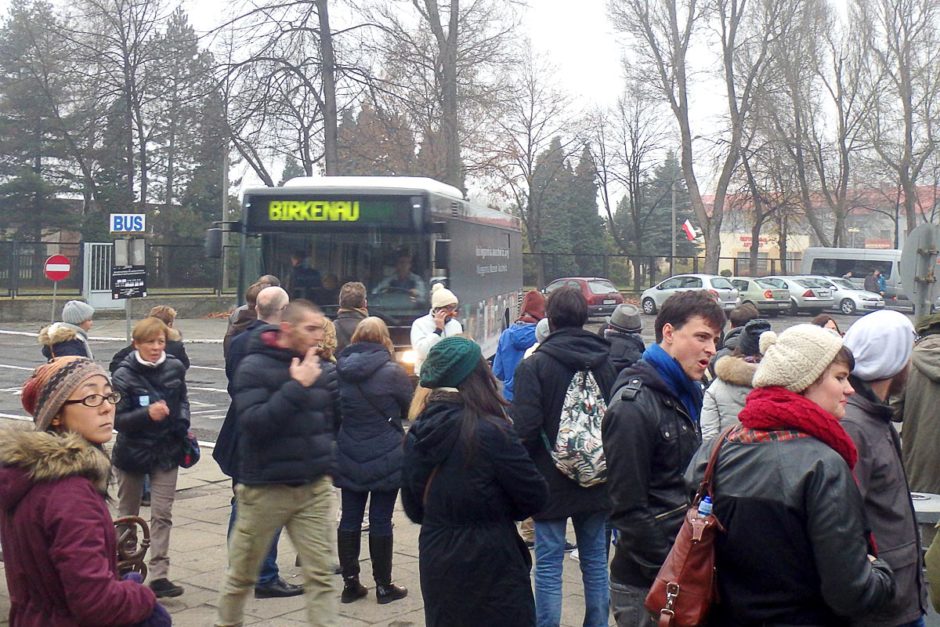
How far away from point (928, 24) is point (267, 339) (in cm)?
4748

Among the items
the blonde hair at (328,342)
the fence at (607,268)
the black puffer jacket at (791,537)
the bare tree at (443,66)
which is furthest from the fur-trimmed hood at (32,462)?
the fence at (607,268)

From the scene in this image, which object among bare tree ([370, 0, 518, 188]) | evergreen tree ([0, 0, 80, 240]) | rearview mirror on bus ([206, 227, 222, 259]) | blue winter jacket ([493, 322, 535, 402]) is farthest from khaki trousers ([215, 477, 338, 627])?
evergreen tree ([0, 0, 80, 240])

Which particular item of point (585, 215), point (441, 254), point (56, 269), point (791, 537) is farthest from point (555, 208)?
point (791, 537)

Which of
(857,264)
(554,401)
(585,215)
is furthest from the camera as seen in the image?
(585,215)

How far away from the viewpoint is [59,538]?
112 inches

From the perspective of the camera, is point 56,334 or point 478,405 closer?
point 478,405

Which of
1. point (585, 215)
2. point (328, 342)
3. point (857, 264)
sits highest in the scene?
point (585, 215)

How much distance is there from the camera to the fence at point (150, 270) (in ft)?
112

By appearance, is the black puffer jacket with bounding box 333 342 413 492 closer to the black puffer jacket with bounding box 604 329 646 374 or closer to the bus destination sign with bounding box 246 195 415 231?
the black puffer jacket with bounding box 604 329 646 374

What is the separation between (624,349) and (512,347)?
1.36 meters

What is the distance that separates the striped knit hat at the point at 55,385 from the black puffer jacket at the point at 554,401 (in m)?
2.39

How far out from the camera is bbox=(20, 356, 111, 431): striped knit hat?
10.5ft

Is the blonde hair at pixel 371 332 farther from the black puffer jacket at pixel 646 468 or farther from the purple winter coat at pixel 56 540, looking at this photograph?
the purple winter coat at pixel 56 540

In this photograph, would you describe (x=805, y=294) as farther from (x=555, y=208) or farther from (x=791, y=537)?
(x=791, y=537)
